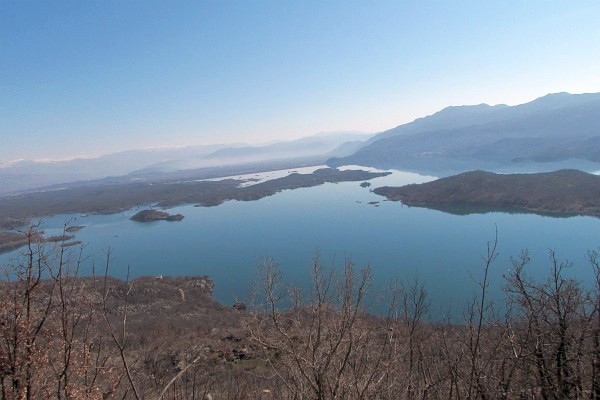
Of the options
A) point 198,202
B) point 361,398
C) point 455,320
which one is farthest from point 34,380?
point 198,202

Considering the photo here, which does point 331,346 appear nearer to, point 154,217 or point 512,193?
point 512,193

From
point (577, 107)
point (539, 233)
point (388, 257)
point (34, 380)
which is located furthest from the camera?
point (577, 107)

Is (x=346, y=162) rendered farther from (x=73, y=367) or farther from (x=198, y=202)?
(x=73, y=367)

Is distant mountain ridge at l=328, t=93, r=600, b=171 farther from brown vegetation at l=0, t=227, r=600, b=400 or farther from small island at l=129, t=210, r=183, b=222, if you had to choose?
brown vegetation at l=0, t=227, r=600, b=400

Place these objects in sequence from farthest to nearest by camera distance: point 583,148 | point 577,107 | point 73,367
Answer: point 577,107
point 583,148
point 73,367

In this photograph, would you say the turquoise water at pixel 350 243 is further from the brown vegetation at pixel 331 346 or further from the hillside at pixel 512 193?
the brown vegetation at pixel 331 346

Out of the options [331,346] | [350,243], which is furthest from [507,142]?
[331,346]
